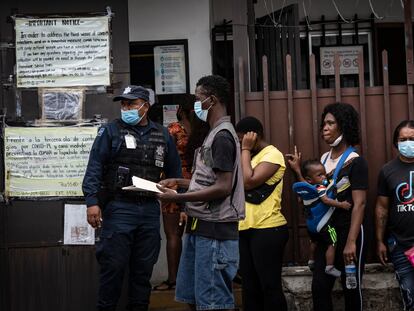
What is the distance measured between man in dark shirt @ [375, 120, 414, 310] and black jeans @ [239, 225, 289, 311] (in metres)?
0.80

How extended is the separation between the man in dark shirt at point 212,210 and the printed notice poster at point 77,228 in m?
1.67

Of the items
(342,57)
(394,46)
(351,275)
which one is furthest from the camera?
(394,46)

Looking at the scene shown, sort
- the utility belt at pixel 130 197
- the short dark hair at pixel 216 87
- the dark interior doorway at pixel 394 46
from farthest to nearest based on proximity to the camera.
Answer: the dark interior doorway at pixel 394 46 → the utility belt at pixel 130 197 → the short dark hair at pixel 216 87

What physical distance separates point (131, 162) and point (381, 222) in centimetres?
205

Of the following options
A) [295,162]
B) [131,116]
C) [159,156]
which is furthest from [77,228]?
[295,162]

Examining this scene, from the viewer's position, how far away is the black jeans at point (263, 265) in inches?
218

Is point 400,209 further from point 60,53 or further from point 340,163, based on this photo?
point 60,53

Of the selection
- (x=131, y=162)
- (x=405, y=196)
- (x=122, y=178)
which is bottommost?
(x=405, y=196)

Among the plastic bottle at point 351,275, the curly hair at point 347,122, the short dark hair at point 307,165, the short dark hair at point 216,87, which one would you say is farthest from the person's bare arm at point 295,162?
the short dark hair at point 216,87

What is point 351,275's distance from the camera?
529 cm

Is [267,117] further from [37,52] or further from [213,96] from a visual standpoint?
[37,52]

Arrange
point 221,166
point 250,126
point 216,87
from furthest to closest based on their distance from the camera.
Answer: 1. point 250,126
2. point 216,87
3. point 221,166

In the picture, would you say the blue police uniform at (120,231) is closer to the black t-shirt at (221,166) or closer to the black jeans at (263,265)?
the black jeans at (263,265)

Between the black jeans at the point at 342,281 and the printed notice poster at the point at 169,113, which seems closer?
the black jeans at the point at 342,281
